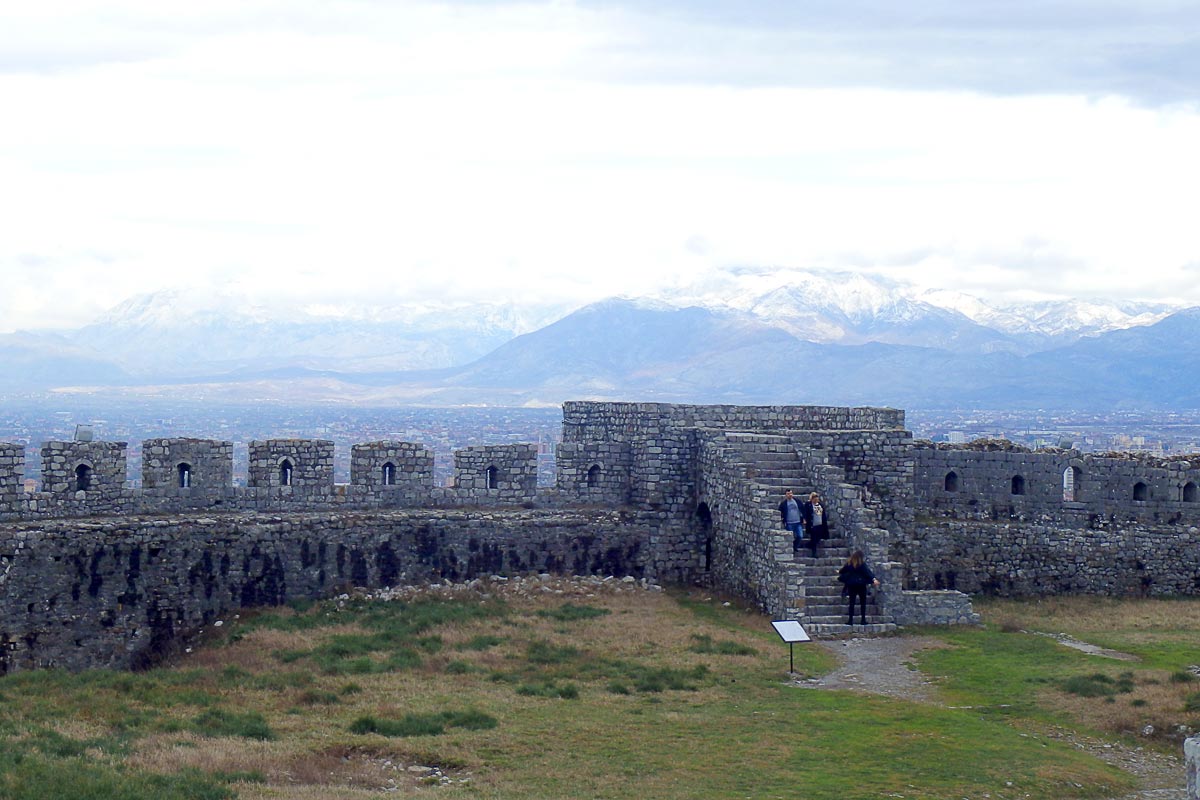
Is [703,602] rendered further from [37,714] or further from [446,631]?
[37,714]

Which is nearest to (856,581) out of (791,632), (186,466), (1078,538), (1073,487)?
(791,632)

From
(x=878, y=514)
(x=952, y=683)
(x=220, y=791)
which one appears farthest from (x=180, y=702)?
(x=878, y=514)

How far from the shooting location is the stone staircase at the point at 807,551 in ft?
89.3

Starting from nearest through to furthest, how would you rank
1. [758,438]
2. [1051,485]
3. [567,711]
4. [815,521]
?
1. [567,711]
2. [815,521]
3. [758,438]
4. [1051,485]

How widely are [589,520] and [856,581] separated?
6400mm

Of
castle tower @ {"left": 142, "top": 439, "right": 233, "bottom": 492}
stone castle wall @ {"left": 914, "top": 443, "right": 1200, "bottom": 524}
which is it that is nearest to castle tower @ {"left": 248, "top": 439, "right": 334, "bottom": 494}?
castle tower @ {"left": 142, "top": 439, "right": 233, "bottom": 492}

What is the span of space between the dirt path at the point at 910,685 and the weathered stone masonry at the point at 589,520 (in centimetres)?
145

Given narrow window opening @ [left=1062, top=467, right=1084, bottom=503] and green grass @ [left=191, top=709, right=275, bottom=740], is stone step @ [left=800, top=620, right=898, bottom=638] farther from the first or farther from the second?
green grass @ [left=191, top=709, right=275, bottom=740]

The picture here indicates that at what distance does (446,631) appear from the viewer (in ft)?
87.5

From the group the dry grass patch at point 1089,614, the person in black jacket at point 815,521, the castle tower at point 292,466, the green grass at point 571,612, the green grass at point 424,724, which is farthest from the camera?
the castle tower at point 292,466

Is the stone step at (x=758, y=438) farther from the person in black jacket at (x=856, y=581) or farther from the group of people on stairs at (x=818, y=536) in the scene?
the person in black jacket at (x=856, y=581)

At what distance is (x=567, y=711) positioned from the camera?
2130 centimetres

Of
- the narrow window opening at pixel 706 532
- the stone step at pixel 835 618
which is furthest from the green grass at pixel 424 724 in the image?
the narrow window opening at pixel 706 532

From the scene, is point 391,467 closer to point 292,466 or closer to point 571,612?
point 292,466
